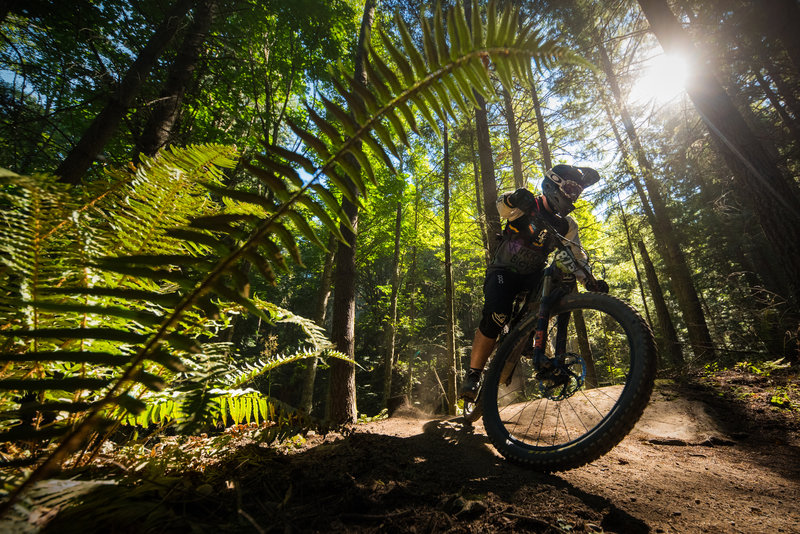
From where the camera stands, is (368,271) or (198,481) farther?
(368,271)

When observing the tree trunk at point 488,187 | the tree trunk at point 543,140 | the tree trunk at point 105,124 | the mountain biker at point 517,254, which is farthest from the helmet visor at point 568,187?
the tree trunk at point 543,140

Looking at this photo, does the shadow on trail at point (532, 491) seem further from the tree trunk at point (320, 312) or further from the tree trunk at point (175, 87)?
the tree trunk at point (320, 312)

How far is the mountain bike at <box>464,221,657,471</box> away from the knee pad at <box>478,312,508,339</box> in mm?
220

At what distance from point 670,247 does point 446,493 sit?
11320mm

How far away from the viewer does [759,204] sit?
456cm

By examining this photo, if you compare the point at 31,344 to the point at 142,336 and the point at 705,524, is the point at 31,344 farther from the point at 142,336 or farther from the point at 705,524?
the point at 705,524

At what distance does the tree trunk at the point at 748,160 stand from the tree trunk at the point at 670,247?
5.17ft

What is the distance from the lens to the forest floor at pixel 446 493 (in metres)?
0.79

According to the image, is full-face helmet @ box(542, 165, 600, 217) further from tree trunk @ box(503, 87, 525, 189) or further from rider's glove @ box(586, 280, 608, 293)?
tree trunk @ box(503, 87, 525, 189)

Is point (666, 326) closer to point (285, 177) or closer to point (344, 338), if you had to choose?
point (344, 338)

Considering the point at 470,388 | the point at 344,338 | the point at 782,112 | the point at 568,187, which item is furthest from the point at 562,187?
the point at 782,112

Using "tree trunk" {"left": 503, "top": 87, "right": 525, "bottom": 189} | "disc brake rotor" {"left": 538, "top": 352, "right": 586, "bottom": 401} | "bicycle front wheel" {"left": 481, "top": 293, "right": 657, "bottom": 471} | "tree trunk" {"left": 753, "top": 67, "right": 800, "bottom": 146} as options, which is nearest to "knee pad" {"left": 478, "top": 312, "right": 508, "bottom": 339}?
"bicycle front wheel" {"left": 481, "top": 293, "right": 657, "bottom": 471}

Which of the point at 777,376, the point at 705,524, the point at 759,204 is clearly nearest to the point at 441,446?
the point at 705,524

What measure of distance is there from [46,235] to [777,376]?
630cm
